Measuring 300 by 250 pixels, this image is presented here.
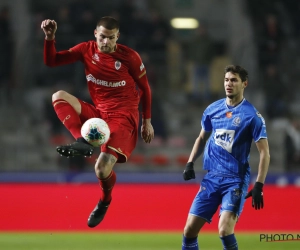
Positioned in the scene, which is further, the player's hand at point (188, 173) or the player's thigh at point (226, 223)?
the player's hand at point (188, 173)

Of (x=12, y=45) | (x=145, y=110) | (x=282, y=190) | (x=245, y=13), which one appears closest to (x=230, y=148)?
(x=145, y=110)

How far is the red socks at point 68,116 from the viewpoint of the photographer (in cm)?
722

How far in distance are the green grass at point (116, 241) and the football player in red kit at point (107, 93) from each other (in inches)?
65.1

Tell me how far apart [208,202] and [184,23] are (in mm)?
11453

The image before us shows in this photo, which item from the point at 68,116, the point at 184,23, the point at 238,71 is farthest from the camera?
the point at 184,23

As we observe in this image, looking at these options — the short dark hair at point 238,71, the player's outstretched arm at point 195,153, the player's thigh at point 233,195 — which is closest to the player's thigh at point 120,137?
the player's outstretched arm at point 195,153

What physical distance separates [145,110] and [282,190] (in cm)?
533

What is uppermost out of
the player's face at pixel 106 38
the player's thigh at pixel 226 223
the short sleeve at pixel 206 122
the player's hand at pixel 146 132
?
the player's face at pixel 106 38

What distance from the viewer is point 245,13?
16.9 metres

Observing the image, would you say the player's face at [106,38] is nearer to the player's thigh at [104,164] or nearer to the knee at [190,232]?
the player's thigh at [104,164]

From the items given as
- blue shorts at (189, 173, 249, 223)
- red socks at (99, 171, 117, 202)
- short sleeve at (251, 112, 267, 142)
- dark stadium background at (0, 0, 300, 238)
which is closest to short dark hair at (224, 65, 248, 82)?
short sleeve at (251, 112, 267, 142)

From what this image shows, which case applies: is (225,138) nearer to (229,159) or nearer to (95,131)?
(229,159)

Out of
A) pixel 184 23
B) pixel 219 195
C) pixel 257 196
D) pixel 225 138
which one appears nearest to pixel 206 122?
pixel 225 138

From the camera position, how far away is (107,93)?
7.62 metres
